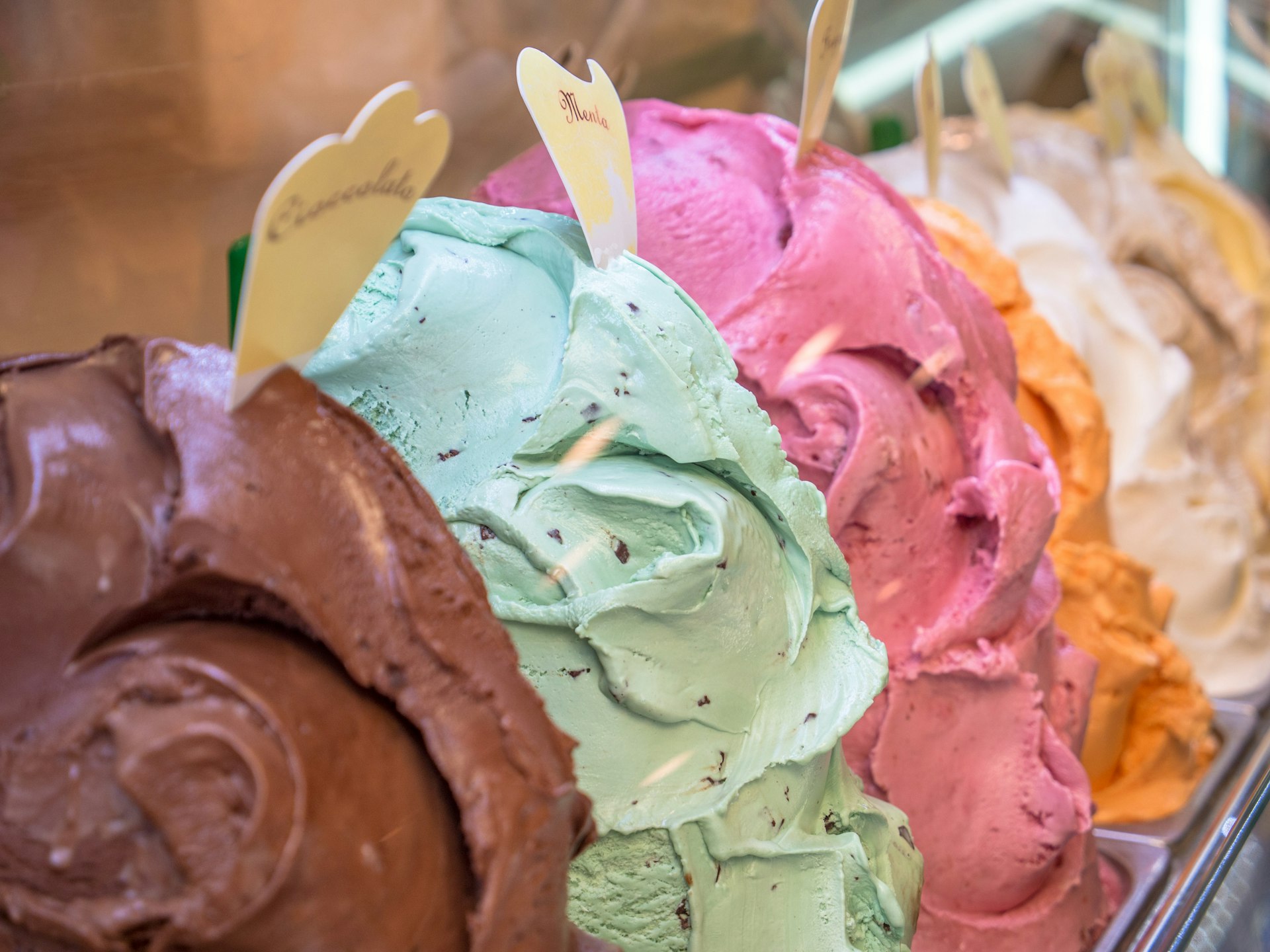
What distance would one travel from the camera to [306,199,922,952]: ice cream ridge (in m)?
0.74

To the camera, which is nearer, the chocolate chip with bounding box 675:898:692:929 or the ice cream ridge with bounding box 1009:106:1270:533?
the chocolate chip with bounding box 675:898:692:929

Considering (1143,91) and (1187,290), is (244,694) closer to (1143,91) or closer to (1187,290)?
(1187,290)

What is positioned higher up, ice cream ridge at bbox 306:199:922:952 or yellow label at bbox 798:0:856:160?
yellow label at bbox 798:0:856:160

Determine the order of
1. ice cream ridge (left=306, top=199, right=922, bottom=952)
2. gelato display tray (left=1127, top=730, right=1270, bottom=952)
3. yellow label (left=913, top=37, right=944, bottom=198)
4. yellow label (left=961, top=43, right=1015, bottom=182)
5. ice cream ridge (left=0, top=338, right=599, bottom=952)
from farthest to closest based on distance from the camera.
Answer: yellow label (left=961, top=43, right=1015, bottom=182) < yellow label (left=913, top=37, right=944, bottom=198) < gelato display tray (left=1127, top=730, right=1270, bottom=952) < ice cream ridge (left=306, top=199, right=922, bottom=952) < ice cream ridge (left=0, top=338, right=599, bottom=952)

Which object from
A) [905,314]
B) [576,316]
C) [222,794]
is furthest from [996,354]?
[222,794]

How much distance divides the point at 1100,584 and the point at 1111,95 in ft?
3.80

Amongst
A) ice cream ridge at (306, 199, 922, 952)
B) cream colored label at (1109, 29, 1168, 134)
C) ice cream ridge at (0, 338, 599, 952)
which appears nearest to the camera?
ice cream ridge at (0, 338, 599, 952)

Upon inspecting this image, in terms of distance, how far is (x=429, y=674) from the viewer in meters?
0.57

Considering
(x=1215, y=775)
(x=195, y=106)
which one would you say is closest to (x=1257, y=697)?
(x=1215, y=775)

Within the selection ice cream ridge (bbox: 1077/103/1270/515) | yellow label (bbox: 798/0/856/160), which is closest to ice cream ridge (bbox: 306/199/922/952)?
yellow label (bbox: 798/0/856/160)

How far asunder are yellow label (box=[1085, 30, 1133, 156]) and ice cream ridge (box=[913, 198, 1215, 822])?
0.84 m

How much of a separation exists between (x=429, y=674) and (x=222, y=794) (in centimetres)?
11

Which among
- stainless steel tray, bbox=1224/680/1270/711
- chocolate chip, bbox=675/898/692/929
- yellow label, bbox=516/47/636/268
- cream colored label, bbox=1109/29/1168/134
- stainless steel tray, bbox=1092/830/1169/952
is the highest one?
yellow label, bbox=516/47/636/268

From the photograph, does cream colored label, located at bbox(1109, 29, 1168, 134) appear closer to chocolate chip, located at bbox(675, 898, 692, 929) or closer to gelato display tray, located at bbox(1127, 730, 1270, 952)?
gelato display tray, located at bbox(1127, 730, 1270, 952)
